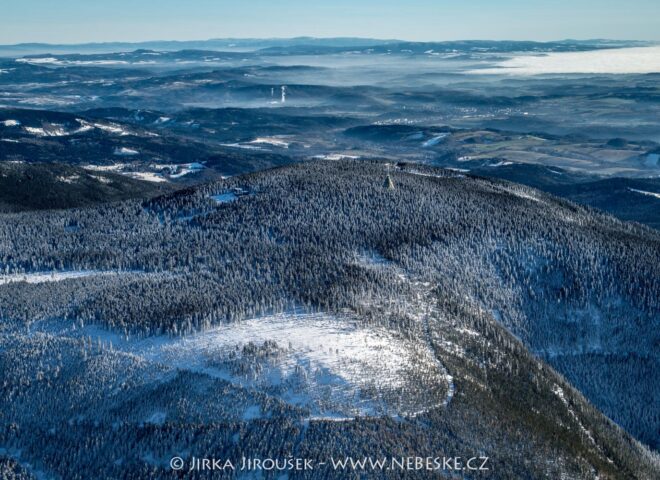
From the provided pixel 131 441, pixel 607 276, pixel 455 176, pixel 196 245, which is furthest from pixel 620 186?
pixel 131 441

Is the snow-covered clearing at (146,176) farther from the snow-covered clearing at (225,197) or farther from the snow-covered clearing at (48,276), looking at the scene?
the snow-covered clearing at (48,276)

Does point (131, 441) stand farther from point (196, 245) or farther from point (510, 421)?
point (196, 245)

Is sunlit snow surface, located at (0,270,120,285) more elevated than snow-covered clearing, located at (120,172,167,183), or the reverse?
sunlit snow surface, located at (0,270,120,285)

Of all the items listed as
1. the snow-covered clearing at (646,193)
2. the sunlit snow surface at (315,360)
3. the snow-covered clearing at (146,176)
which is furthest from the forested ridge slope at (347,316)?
the snow-covered clearing at (146,176)

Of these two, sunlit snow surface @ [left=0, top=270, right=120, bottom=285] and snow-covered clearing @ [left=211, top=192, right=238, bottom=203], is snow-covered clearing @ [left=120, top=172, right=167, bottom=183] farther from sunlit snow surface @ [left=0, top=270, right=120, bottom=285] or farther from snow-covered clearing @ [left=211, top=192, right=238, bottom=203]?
sunlit snow surface @ [left=0, top=270, right=120, bottom=285]

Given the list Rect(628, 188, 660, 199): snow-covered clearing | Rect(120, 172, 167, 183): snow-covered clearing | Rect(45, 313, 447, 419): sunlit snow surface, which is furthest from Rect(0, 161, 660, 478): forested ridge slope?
Rect(120, 172, 167, 183): snow-covered clearing

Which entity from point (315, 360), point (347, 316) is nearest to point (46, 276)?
point (347, 316)

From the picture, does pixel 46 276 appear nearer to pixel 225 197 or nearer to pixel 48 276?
pixel 48 276

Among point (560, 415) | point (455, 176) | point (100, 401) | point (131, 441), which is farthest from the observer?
point (455, 176)

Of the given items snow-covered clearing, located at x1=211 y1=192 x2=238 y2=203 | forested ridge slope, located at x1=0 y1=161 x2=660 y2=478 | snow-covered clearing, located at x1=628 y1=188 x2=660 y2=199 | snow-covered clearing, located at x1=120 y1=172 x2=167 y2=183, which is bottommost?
snow-covered clearing, located at x1=120 y1=172 x2=167 y2=183

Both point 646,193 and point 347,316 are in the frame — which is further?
point 646,193

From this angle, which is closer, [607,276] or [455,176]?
[607,276]
